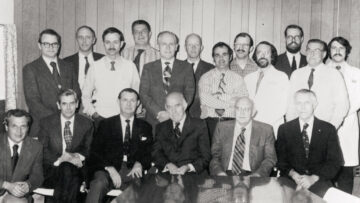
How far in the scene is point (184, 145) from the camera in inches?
167

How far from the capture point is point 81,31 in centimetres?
531

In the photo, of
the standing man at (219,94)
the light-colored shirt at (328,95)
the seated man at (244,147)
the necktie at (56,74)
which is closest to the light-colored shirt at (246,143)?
the seated man at (244,147)

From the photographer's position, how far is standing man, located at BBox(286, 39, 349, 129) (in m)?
4.69

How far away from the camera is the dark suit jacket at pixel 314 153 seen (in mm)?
3957

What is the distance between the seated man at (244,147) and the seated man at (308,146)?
123mm

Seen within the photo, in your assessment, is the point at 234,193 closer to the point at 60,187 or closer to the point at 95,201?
the point at 95,201

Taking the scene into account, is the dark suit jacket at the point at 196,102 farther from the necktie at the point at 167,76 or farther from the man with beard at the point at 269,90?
the man with beard at the point at 269,90

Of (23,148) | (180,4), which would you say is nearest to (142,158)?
(23,148)

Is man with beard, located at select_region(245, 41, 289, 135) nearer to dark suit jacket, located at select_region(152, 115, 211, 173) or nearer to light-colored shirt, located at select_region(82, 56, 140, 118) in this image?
dark suit jacket, located at select_region(152, 115, 211, 173)

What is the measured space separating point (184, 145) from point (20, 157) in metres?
1.39

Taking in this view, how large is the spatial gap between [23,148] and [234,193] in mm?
2066

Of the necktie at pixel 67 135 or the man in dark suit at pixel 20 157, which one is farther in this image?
the necktie at pixel 67 135

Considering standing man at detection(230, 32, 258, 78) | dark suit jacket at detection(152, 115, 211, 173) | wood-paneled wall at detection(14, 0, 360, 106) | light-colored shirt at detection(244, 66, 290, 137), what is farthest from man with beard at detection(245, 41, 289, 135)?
wood-paneled wall at detection(14, 0, 360, 106)

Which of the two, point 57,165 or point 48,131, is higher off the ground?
point 48,131
